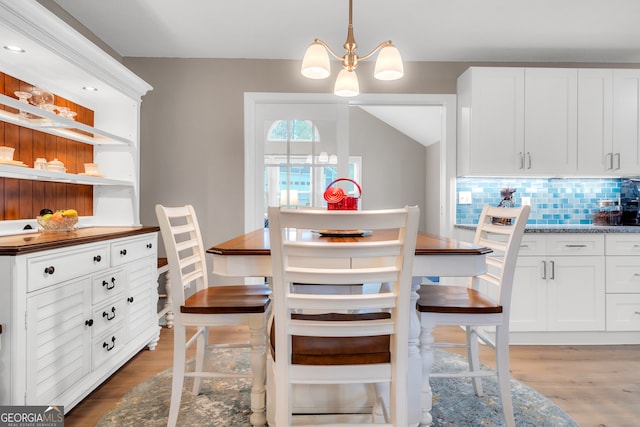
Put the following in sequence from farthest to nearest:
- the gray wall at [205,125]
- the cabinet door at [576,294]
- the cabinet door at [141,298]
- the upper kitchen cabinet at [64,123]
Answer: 1. the gray wall at [205,125]
2. the cabinet door at [576,294]
3. the cabinet door at [141,298]
4. the upper kitchen cabinet at [64,123]

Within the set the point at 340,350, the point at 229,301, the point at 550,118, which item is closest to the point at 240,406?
the point at 229,301

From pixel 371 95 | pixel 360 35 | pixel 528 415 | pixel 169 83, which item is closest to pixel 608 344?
pixel 528 415

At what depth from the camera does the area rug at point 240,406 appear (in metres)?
1.77

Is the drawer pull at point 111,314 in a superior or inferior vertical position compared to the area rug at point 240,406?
superior

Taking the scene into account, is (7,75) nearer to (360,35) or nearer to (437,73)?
(360,35)

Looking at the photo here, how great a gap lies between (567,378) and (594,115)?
2.15 meters

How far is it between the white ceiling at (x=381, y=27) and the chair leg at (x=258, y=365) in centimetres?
206

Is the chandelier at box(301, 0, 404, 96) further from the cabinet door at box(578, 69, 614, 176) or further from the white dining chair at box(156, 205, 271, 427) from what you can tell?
the cabinet door at box(578, 69, 614, 176)

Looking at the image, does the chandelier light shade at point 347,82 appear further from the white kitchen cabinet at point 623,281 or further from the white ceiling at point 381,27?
the white kitchen cabinet at point 623,281

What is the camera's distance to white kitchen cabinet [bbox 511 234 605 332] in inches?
109

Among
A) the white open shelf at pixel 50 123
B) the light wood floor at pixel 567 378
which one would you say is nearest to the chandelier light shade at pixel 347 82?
the white open shelf at pixel 50 123

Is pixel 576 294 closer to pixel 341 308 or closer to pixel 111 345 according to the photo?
pixel 341 308

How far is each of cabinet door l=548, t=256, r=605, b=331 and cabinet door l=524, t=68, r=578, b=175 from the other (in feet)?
2.72

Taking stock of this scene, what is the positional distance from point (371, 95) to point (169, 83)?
183cm
